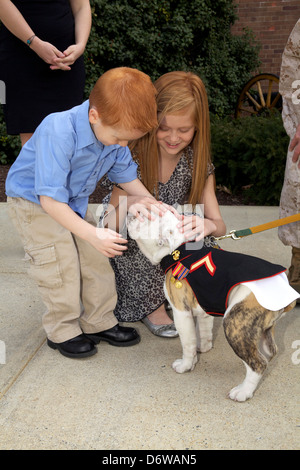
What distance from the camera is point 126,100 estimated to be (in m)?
2.02

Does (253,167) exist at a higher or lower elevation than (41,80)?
lower

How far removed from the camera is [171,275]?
2299 mm

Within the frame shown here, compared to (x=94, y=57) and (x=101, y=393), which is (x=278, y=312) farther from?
(x=94, y=57)

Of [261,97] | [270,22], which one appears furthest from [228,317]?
[270,22]

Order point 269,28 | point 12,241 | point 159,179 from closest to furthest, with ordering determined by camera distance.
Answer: point 159,179, point 12,241, point 269,28

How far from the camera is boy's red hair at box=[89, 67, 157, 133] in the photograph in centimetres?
203

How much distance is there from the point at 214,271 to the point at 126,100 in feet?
2.69

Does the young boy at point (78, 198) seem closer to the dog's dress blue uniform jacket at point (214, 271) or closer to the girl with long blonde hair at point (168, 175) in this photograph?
the girl with long blonde hair at point (168, 175)

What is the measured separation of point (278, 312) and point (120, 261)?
1.18 m

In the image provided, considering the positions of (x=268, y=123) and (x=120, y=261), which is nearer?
(x=120, y=261)

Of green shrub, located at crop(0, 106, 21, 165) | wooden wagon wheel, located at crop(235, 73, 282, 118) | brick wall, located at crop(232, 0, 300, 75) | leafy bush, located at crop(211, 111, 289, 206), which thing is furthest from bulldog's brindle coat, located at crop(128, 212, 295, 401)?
brick wall, located at crop(232, 0, 300, 75)

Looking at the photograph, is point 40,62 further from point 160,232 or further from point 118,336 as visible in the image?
point 118,336

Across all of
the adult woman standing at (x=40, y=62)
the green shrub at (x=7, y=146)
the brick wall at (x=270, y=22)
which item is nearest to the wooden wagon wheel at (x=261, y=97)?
the brick wall at (x=270, y=22)

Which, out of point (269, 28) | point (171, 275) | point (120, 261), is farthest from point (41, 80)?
point (269, 28)
